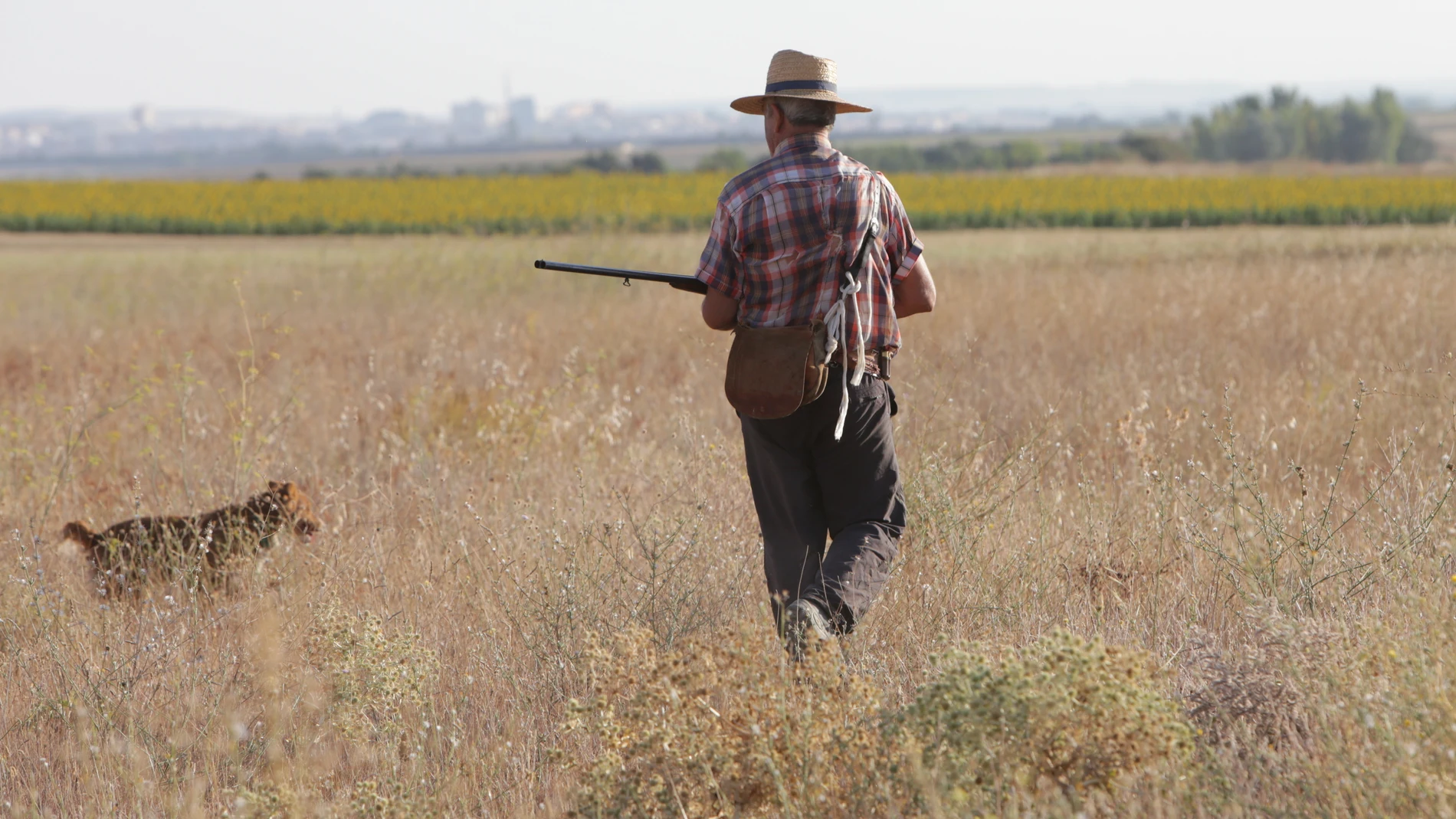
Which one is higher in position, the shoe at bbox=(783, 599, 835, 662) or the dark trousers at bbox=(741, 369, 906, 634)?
the dark trousers at bbox=(741, 369, 906, 634)

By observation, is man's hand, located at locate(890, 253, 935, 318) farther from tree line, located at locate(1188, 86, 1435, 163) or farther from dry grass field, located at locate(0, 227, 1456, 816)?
tree line, located at locate(1188, 86, 1435, 163)

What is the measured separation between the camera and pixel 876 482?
368 centimetres

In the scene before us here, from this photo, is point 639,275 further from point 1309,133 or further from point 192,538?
point 1309,133

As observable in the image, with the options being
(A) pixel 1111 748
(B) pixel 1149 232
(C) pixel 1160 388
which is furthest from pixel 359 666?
(B) pixel 1149 232

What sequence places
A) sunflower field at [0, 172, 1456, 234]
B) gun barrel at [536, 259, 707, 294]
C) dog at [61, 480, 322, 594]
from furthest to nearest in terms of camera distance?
sunflower field at [0, 172, 1456, 234]
dog at [61, 480, 322, 594]
gun barrel at [536, 259, 707, 294]

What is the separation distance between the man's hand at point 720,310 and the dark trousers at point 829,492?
326 millimetres

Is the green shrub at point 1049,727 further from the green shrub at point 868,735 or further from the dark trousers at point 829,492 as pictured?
the dark trousers at point 829,492

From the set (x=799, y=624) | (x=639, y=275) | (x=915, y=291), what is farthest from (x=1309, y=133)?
(x=799, y=624)

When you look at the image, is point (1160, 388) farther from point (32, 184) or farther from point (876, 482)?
point (32, 184)

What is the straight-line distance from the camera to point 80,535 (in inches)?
189

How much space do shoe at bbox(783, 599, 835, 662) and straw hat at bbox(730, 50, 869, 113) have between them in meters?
1.51

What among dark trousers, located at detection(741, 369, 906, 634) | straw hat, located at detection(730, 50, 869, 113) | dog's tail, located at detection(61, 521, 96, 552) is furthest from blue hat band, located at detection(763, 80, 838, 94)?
dog's tail, located at detection(61, 521, 96, 552)

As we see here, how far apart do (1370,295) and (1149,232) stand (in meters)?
15.0

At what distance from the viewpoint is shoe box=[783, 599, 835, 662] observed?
323cm
